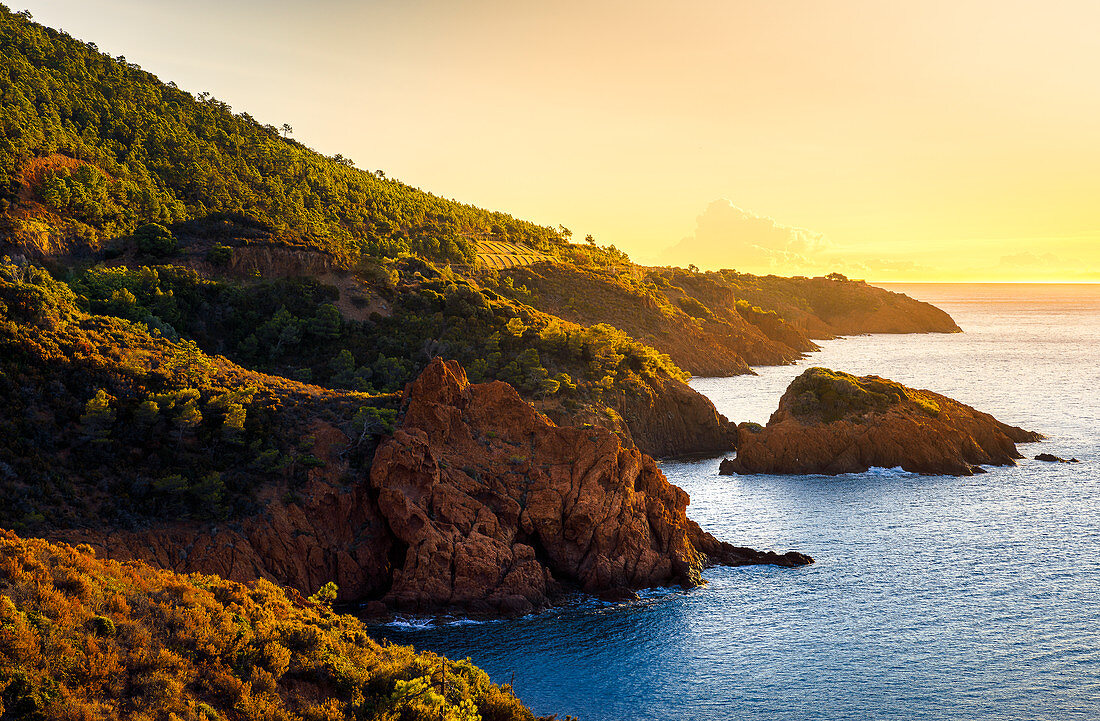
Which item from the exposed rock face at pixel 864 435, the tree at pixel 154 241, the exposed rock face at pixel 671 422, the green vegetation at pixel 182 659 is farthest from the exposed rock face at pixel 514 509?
the tree at pixel 154 241

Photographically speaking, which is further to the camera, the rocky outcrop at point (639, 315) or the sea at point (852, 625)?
the rocky outcrop at point (639, 315)

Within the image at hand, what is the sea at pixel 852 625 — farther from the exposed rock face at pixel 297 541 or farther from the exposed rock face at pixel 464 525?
the exposed rock face at pixel 297 541

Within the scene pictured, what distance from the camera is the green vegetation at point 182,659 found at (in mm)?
20359

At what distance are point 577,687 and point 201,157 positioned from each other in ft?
384

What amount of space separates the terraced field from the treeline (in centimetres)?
363

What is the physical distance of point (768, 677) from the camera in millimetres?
38281

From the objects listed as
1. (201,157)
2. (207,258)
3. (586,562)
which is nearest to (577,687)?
(586,562)

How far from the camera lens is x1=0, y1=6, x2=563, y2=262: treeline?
98750 millimetres

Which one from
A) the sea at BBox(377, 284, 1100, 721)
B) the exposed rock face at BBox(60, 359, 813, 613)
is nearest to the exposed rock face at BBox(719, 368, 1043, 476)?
the sea at BBox(377, 284, 1100, 721)

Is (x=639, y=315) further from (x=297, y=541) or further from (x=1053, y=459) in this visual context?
(x=297, y=541)

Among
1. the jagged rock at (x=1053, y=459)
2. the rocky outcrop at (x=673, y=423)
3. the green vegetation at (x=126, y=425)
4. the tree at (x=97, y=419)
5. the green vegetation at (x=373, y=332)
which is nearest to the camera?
the green vegetation at (x=126, y=425)

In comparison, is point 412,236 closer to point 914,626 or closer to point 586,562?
point 586,562

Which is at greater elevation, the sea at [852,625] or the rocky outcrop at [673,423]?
the rocky outcrop at [673,423]

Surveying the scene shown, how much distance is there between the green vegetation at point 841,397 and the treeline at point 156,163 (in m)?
55.5
